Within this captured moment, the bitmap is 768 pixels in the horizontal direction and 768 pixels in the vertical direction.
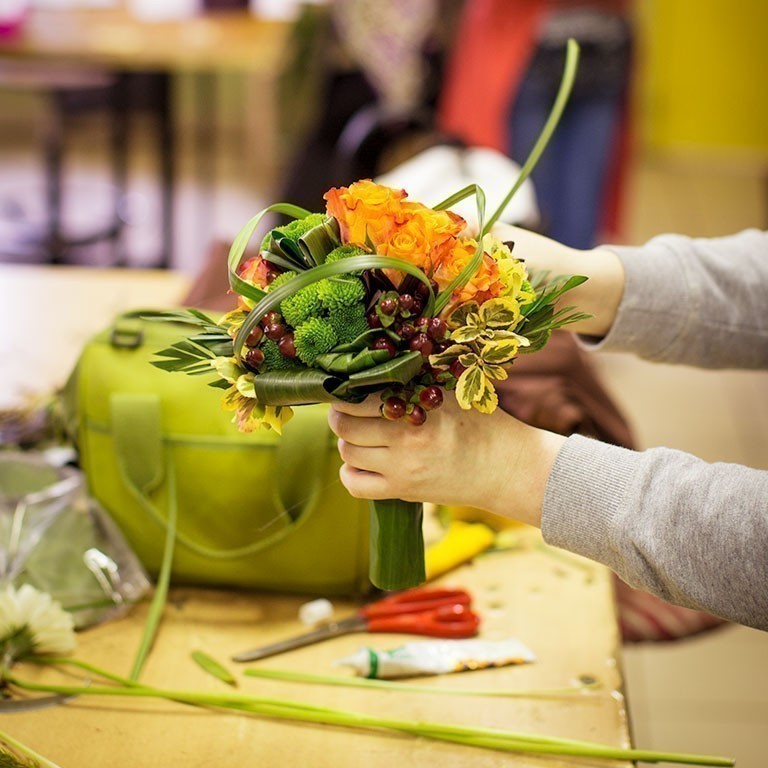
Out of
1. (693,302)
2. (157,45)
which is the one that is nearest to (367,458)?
(693,302)

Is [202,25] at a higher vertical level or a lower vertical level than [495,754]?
higher

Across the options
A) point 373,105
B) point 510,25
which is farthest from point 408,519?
point 373,105

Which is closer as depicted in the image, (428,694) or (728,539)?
(728,539)

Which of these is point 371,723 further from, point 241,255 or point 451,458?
point 241,255

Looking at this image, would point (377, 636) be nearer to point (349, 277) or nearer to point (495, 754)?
point (495, 754)

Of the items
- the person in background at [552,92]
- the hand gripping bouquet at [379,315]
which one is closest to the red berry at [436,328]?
the hand gripping bouquet at [379,315]

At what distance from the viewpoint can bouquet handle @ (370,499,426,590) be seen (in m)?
1.01

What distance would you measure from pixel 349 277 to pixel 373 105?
3010mm

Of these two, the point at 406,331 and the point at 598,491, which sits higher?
the point at 406,331

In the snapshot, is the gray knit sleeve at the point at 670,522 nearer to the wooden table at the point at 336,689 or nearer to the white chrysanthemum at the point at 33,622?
the wooden table at the point at 336,689

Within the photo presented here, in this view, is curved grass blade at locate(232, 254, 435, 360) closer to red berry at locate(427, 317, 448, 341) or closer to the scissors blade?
red berry at locate(427, 317, 448, 341)

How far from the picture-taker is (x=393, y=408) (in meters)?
0.90

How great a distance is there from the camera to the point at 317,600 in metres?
1.25

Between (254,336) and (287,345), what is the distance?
4 centimetres
